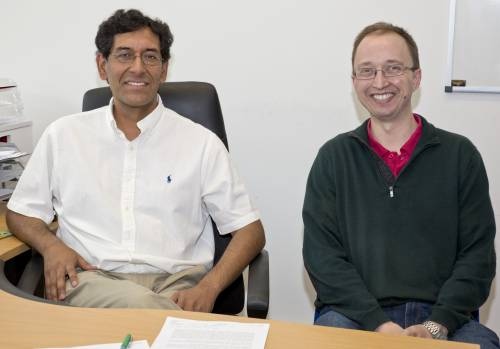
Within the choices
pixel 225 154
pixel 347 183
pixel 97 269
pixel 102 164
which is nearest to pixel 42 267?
pixel 97 269

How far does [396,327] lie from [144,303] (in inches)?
25.6

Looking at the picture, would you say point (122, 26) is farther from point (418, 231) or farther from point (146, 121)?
point (418, 231)

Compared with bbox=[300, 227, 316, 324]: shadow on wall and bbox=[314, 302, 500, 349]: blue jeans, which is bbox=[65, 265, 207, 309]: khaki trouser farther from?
bbox=[300, 227, 316, 324]: shadow on wall

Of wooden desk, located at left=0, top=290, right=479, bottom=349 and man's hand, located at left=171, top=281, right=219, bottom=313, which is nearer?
wooden desk, located at left=0, top=290, right=479, bottom=349

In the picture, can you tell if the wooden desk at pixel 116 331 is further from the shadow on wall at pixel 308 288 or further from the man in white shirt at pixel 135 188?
the shadow on wall at pixel 308 288

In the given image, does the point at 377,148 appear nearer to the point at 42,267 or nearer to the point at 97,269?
the point at 97,269

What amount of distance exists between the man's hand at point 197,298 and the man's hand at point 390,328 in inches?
18.5

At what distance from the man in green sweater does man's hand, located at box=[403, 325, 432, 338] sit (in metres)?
0.05

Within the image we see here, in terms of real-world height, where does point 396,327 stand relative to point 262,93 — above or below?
below

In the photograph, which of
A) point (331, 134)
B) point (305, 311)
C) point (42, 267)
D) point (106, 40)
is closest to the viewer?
point (42, 267)

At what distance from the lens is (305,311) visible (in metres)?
2.63

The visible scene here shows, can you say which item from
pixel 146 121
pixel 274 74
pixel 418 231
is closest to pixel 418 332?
pixel 418 231

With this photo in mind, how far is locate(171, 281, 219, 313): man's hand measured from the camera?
1642 millimetres

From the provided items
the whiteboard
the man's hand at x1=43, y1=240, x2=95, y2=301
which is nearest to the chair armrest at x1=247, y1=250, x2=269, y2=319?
the man's hand at x1=43, y1=240, x2=95, y2=301
